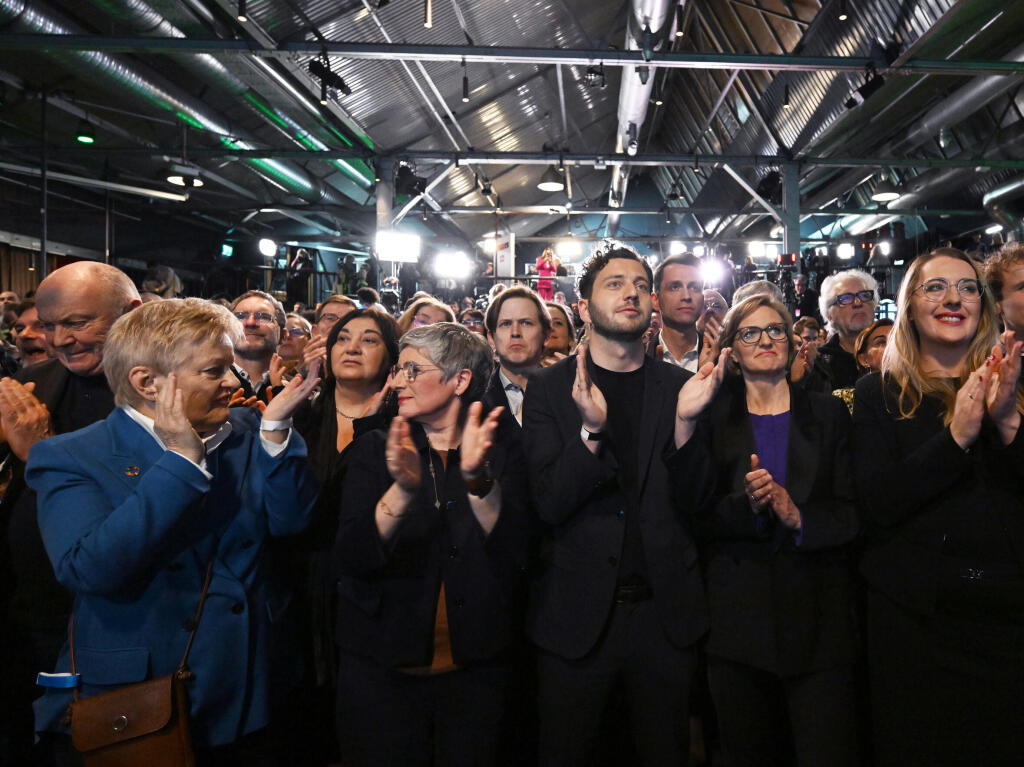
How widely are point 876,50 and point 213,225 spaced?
12556mm

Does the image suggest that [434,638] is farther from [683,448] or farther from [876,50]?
[876,50]

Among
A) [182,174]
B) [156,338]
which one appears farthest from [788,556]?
[182,174]

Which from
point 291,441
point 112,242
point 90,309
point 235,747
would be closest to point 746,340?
point 291,441

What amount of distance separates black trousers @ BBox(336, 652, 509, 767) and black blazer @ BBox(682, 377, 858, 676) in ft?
2.09

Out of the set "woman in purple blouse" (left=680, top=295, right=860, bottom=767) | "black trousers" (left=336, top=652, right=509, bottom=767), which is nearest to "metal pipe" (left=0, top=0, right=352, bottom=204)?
"black trousers" (left=336, top=652, right=509, bottom=767)

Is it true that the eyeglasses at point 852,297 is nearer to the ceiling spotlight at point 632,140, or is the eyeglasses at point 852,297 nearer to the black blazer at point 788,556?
the black blazer at point 788,556

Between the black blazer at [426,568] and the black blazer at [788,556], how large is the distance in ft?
1.80

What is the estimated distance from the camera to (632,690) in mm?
1806

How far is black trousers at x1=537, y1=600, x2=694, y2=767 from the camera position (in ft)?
5.82

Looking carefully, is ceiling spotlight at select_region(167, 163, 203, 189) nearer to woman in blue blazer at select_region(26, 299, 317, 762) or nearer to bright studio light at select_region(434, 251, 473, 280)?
bright studio light at select_region(434, 251, 473, 280)

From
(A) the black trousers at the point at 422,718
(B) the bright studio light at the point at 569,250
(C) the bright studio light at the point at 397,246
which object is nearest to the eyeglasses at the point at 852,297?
(A) the black trousers at the point at 422,718

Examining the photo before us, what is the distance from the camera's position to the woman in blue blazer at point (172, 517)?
1.29 meters

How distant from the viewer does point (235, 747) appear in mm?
1467

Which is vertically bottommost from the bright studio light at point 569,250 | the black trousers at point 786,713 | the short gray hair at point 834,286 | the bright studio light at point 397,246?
the black trousers at point 786,713
